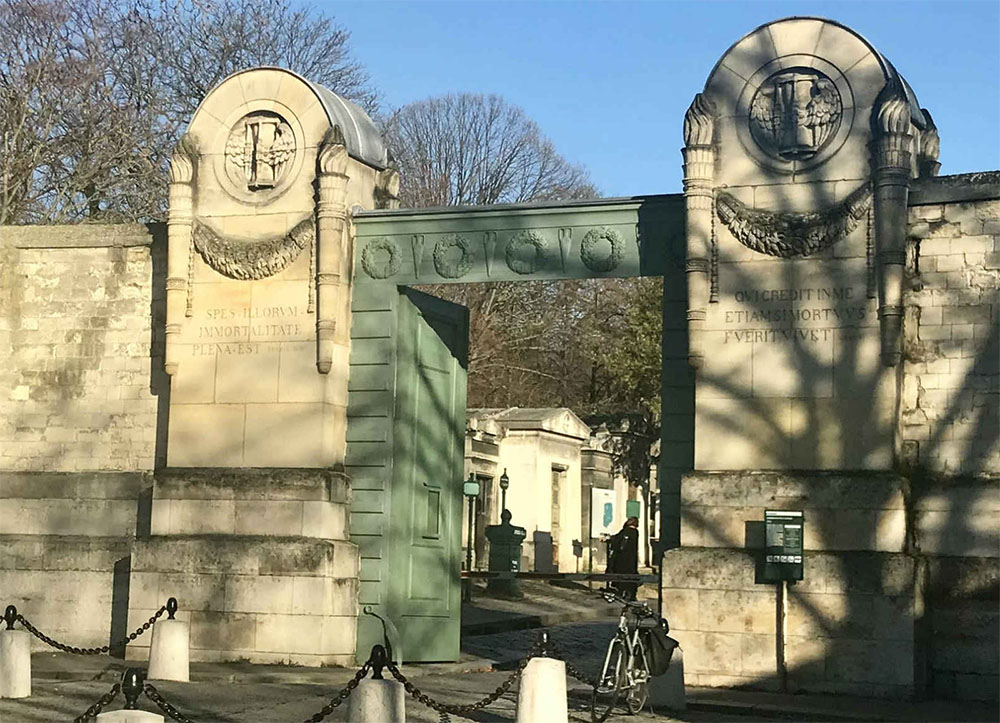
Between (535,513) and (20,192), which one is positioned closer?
(20,192)

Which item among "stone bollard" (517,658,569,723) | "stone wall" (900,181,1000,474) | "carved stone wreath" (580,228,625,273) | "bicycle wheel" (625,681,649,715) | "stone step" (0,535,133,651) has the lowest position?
"bicycle wheel" (625,681,649,715)

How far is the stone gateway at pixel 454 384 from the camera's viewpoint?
16.7m

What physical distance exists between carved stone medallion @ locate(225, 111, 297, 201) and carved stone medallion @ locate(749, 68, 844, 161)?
5466mm

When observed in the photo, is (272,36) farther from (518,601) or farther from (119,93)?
(518,601)

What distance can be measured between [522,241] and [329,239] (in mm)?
2217

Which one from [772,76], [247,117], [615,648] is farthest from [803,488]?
[247,117]

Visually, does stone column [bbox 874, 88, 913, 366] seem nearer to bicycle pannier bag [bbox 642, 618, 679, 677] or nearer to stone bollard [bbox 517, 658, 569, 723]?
bicycle pannier bag [bbox 642, 618, 679, 677]

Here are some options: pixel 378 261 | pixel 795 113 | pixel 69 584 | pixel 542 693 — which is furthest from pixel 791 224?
pixel 69 584

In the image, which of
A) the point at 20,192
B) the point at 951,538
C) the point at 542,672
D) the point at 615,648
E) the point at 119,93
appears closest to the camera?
the point at 542,672

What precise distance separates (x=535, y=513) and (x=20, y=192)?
51.0 ft

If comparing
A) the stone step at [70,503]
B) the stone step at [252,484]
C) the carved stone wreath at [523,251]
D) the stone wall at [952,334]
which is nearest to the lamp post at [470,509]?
the stone step at [70,503]

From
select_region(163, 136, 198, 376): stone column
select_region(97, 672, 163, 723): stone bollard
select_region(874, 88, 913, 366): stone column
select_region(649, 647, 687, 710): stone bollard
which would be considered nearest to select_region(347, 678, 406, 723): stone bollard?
select_region(97, 672, 163, 723): stone bollard

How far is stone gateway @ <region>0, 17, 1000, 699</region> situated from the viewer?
54.7 feet

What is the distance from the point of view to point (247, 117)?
19672mm
